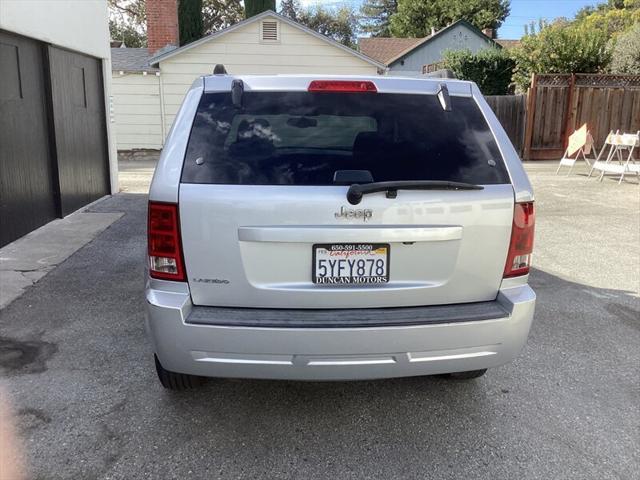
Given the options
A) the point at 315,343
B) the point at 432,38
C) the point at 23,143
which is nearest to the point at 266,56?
the point at 23,143

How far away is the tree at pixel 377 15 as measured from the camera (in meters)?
56.2

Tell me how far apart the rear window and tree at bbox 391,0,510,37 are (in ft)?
133

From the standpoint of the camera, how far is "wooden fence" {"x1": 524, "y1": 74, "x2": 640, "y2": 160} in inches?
665

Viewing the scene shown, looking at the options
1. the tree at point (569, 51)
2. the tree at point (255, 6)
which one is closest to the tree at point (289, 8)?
the tree at point (255, 6)

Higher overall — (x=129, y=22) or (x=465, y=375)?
(x=129, y=22)

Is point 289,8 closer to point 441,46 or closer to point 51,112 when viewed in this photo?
point 441,46

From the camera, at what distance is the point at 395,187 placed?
9.00ft

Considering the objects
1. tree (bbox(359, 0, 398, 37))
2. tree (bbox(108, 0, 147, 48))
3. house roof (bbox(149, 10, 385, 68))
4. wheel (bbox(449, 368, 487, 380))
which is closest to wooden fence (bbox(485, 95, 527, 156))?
house roof (bbox(149, 10, 385, 68))

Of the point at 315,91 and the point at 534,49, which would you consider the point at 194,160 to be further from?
the point at 534,49

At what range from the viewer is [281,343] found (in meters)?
2.68

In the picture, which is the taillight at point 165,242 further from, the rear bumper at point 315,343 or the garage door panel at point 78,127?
the garage door panel at point 78,127

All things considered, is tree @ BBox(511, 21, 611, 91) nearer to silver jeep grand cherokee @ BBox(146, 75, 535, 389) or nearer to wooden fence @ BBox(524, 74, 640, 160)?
wooden fence @ BBox(524, 74, 640, 160)

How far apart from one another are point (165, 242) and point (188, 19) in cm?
2206

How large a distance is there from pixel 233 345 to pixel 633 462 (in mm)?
2137
